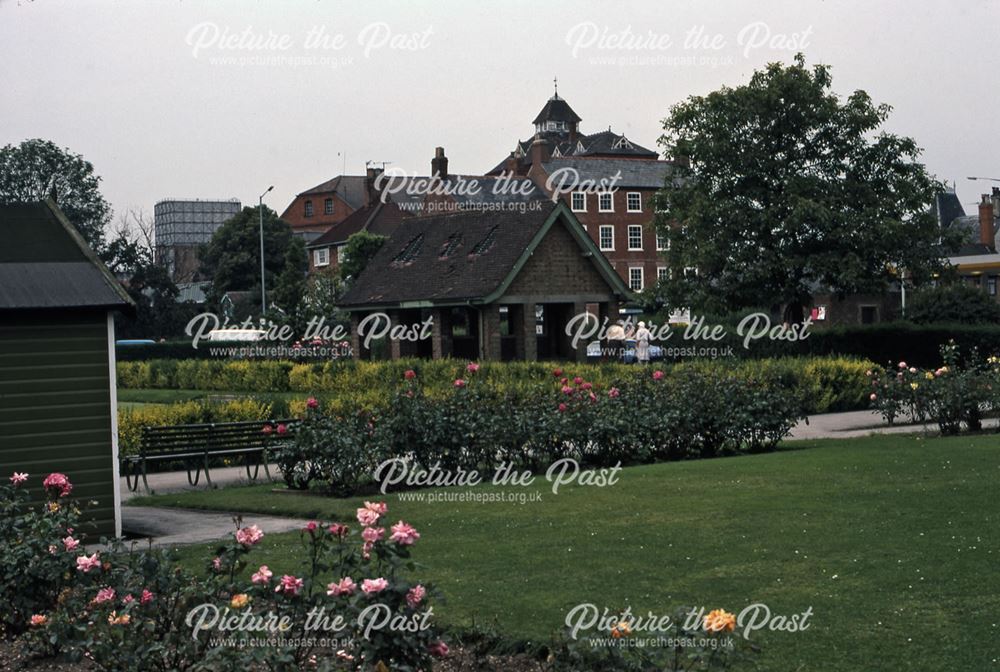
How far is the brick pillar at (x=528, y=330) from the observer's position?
132 ft

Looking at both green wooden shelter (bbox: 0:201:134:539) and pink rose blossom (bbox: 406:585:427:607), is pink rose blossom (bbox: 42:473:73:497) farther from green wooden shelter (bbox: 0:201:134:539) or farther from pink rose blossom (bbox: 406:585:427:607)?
pink rose blossom (bbox: 406:585:427:607)

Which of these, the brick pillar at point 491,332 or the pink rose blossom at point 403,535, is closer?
the pink rose blossom at point 403,535

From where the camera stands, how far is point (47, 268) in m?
14.2

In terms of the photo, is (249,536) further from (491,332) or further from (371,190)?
(371,190)

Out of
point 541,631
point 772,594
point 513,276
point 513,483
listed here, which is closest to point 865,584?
point 772,594

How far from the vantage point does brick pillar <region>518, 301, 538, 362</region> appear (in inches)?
1580

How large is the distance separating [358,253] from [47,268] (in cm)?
5959

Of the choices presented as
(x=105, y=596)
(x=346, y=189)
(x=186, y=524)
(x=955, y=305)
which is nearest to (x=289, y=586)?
(x=105, y=596)

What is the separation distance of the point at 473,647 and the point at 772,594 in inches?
92.5

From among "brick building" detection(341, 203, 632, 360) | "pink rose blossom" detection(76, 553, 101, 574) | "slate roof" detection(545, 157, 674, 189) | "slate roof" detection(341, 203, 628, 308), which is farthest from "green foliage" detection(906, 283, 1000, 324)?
"pink rose blossom" detection(76, 553, 101, 574)

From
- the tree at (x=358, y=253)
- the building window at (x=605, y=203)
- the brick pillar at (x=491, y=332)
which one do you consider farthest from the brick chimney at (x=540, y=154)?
the brick pillar at (x=491, y=332)

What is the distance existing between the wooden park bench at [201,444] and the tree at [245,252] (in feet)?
261

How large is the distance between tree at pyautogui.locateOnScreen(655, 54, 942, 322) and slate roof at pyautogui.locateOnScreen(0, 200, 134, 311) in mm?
32022

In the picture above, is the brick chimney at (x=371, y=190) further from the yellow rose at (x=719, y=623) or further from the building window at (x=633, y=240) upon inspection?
the yellow rose at (x=719, y=623)
